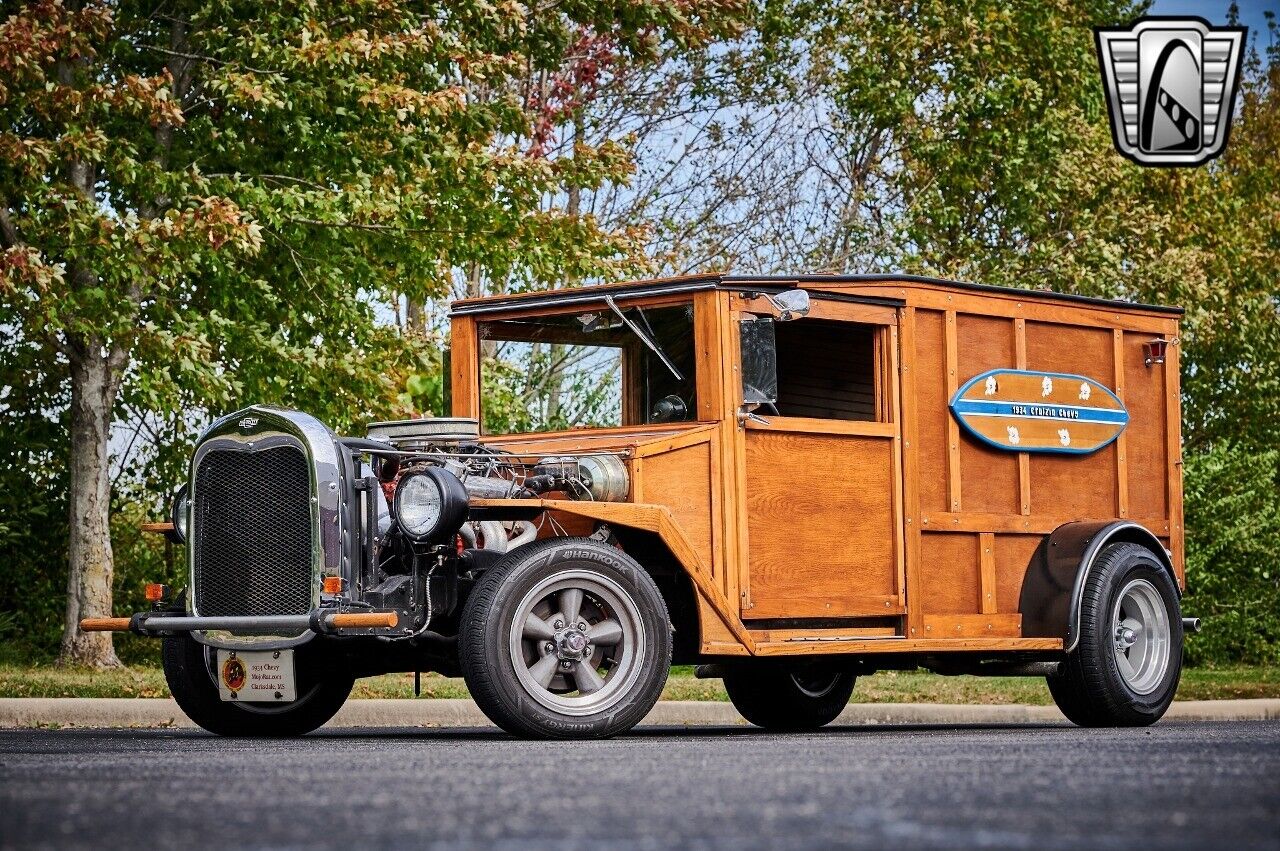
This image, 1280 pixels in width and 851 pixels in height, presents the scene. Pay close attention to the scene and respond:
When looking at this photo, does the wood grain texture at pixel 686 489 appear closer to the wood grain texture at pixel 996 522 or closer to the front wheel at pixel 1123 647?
the wood grain texture at pixel 996 522

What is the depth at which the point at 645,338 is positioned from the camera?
34.4 feet

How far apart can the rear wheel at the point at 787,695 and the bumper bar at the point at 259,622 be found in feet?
12.4

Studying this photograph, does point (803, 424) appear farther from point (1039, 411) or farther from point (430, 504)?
point (430, 504)

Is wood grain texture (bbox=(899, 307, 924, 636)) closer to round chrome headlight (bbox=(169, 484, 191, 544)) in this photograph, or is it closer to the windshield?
the windshield

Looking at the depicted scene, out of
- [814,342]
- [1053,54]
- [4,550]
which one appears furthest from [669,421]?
[1053,54]

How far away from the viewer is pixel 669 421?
1031 centimetres

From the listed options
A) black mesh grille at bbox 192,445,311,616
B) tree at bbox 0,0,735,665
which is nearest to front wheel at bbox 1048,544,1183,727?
black mesh grille at bbox 192,445,311,616

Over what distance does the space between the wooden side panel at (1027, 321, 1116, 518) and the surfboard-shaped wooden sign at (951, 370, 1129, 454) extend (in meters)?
0.07

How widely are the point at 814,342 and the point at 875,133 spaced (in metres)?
14.9

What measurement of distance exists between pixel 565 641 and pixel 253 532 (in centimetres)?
161

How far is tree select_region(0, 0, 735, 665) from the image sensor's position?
1492cm

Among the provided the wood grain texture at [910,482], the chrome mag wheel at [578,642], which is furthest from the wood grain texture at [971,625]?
the chrome mag wheel at [578,642]

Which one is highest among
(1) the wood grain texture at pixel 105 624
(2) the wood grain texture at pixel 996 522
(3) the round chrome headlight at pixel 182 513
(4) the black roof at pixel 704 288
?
(4) the black roof at pixel 704 288

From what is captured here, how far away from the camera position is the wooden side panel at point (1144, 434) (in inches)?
476
